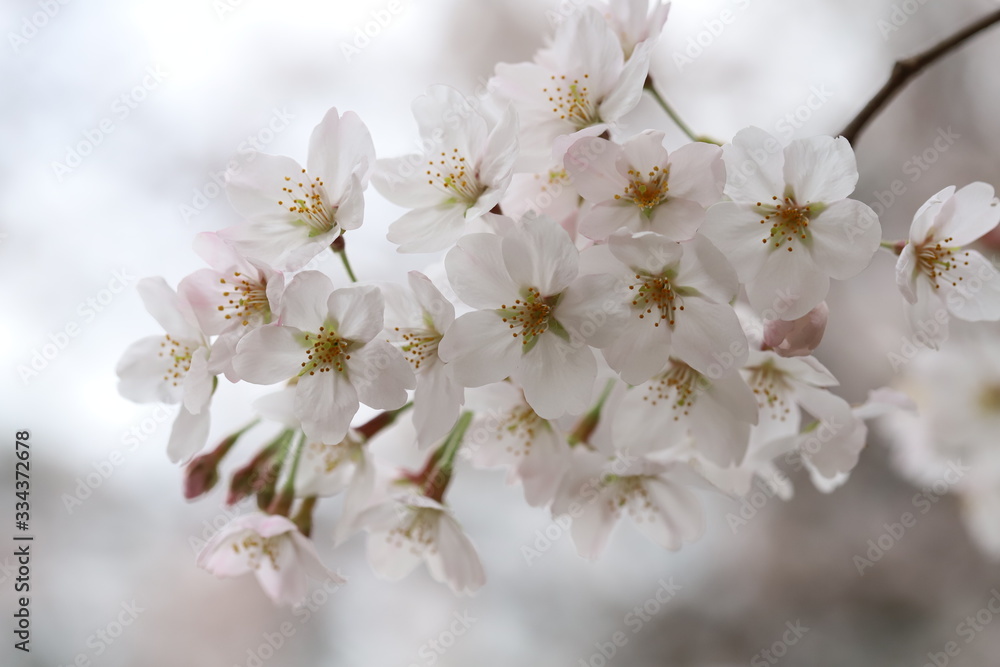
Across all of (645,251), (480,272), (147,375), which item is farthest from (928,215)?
(147,375)

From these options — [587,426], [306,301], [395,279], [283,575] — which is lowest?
[395,279]

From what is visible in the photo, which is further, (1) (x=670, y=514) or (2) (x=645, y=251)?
(1) (x=670, y=514)

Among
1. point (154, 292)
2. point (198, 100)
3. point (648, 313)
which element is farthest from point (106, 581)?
point (648, 313)

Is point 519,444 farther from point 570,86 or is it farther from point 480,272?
point 570,86

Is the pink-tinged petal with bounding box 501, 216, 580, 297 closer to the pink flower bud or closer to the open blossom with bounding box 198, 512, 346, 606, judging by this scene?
the pink flower bud

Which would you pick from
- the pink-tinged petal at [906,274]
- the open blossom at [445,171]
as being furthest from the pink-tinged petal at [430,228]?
the pink-tinged petal at [906,274]

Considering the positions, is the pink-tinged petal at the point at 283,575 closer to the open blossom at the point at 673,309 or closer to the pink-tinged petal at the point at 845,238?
the open blossom at the point at 673,309
